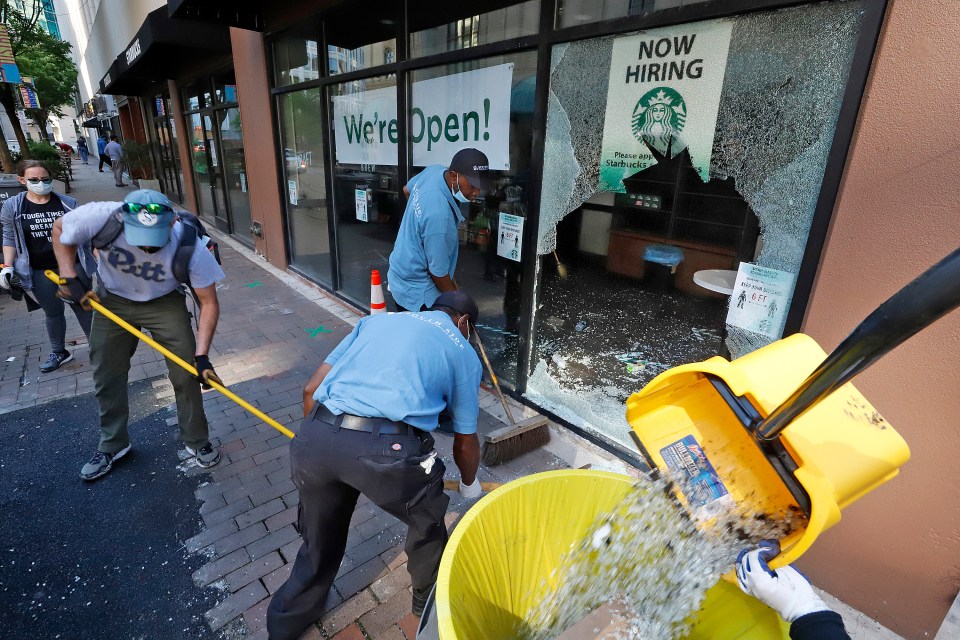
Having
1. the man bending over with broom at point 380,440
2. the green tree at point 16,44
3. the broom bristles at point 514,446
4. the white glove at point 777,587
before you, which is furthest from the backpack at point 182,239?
the green tree at point 16,44

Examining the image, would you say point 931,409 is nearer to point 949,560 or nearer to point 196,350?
point 949,560

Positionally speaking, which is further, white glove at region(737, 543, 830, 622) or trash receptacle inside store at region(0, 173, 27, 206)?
trash receptacle inside store at region(0, 173, 27, 206)

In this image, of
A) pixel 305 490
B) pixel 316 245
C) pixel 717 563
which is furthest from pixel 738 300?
pixel 316 245

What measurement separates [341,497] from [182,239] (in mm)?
1889

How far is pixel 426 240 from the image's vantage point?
11.2ft

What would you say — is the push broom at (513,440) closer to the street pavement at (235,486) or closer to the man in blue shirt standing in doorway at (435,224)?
the street pavement at (235,486)

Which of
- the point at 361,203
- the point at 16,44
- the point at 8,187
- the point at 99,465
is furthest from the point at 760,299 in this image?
the point at 16,44

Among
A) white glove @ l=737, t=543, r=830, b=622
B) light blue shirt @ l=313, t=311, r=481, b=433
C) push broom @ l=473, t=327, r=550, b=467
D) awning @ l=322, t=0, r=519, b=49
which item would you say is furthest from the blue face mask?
white glove @ l=737, t=543, r=830, b=622

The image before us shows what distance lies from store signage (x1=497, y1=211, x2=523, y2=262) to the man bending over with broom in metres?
1.84

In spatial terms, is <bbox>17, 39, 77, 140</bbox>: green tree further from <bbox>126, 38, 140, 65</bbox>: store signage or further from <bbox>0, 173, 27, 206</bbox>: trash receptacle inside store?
<bbox>0, 173, 27, 206</bbox>: trash receptacle inside store

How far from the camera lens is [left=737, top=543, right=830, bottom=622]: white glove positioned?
1224 mm

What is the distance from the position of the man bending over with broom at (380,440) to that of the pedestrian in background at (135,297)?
1.38 metres

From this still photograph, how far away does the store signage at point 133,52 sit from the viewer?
30.6 ft

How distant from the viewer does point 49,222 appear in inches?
159
